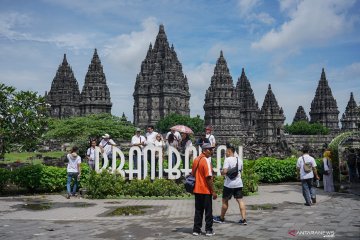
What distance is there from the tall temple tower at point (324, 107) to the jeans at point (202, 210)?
102 m

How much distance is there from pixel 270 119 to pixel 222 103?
1065 centimetres

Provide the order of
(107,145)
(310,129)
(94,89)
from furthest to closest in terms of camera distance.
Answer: (310,129)
(94,89)
(107,145)

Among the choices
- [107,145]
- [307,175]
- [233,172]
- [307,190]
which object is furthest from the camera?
[107,145]

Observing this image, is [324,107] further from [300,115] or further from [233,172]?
[233,172]

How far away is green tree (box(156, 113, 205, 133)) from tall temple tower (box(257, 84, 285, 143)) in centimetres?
1405

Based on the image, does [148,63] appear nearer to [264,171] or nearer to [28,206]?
[264,171]

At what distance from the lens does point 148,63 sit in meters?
106

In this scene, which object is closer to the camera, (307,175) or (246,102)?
(307,175)

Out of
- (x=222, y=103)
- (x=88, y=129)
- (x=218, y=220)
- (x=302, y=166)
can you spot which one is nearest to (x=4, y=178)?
(x=218, y=220)

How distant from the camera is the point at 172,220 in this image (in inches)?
445

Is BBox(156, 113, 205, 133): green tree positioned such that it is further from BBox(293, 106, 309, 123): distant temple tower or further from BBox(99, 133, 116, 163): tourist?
BBox(99, 133, 116, 163): tourist

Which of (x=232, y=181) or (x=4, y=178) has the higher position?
(x=4, y=178)

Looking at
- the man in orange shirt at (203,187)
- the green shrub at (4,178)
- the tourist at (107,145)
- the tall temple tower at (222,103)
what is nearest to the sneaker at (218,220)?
the man in orange shirt at (203,187)

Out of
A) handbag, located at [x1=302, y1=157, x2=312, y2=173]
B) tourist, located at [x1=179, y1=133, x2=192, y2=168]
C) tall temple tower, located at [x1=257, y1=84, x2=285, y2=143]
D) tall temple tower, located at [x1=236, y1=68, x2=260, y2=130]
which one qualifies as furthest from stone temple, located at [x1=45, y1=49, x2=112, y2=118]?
handbag, located at [x1=302, y1=157, x2=312, y2=173]
